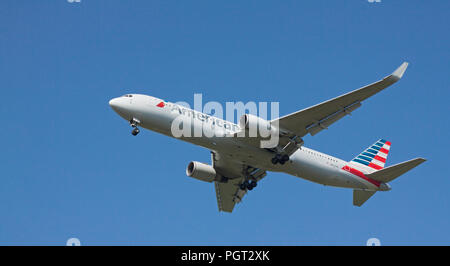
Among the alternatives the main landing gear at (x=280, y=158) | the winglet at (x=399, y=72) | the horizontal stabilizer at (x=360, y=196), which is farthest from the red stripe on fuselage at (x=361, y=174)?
the winglet at (x=399, y=72)

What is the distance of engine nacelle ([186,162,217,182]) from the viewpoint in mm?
43312

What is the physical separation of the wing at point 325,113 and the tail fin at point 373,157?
7.13 m

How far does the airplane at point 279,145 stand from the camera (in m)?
36.9

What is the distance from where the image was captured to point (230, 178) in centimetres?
4506

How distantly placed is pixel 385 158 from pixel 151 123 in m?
20.2

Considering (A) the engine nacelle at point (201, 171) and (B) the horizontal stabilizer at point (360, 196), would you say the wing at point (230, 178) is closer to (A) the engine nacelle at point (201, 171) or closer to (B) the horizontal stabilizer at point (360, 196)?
(A) the engine nacelle at point (201, 171)

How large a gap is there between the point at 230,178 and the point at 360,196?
33.8 feet

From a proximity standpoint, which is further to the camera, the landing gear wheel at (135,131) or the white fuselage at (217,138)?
the landing gear wheel at (135,131)

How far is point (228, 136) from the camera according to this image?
37.9 metres

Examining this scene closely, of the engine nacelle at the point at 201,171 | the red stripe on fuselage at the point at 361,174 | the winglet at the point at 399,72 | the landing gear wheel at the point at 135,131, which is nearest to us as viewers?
the winglet at the point at 399,72

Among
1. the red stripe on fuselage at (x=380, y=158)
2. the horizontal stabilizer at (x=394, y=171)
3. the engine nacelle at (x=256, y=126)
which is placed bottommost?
the horizontal stabilizer at (x=394, y=171)

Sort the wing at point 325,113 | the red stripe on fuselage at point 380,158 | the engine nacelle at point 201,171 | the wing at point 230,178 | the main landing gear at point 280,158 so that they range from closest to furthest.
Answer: the wing at point 325,113 < the main landing gear at point 280,158 < the wing at point 230,178 < the engine nacelle at point 201,171 < the red stripe on fuselage at point 380,158

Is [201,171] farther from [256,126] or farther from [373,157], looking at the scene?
[373,157]

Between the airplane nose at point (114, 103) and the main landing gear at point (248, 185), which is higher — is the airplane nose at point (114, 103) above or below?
above
